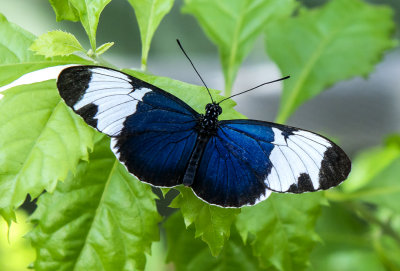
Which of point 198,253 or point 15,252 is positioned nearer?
point 198,253

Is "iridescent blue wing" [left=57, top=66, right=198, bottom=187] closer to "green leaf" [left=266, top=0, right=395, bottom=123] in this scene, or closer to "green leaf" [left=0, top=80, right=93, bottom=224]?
"green leaf" [left=0, top=80, right=93, bottom=224]

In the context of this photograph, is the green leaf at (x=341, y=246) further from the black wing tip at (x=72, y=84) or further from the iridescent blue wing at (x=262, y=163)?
the black wing tip at (x=72, y=84)

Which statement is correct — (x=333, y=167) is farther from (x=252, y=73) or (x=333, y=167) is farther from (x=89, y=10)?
(x=252, y=73)

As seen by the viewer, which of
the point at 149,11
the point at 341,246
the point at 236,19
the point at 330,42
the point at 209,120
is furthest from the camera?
the point at 341,246

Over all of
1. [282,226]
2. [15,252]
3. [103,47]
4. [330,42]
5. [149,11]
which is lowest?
[15,252]

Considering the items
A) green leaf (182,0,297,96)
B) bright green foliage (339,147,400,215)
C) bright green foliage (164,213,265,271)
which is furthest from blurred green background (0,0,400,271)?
bright green foliage (164,213,265,271)

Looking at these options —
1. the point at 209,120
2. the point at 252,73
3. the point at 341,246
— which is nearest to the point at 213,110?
the point at 209,120

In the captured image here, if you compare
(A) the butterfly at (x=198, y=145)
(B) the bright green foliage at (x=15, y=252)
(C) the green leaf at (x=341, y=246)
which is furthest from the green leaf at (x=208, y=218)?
(B) the bright green foliage at (x=15, y=252)
